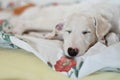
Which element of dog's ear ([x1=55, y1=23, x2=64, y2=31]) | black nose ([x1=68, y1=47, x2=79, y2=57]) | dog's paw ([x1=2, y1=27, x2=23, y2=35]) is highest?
black nose ([x1=68, y1=47, x2=79, y2=57])

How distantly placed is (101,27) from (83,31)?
8 centimetres

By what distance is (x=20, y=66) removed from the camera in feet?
2.98

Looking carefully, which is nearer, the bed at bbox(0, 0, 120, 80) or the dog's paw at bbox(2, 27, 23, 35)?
the bed at bbox(0, 0, 120, 80)

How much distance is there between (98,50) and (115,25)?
0.27 meters

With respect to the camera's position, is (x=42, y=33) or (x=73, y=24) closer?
(x=73, y=24)

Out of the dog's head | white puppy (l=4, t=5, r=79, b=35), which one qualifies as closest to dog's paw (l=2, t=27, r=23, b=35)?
white puppy (l=4, t=5, r=79, b=35)

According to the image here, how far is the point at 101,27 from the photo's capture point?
3.26ft

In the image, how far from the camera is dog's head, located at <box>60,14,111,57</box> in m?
0.94

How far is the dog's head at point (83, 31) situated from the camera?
36.9 inches

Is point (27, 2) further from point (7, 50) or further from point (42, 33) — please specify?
point (7, 50)

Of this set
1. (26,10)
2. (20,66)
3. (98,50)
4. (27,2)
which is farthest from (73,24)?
(27,2)

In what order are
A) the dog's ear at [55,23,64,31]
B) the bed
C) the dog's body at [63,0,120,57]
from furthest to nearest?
the dog's ear at [55,23,64,31] < the dog's body at [63,0,120,57] < the bed

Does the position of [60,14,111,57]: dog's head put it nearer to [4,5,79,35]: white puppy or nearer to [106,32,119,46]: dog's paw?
[106,32,119,46]: dog's paw

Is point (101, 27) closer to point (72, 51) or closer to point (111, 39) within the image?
point (111, 39)
